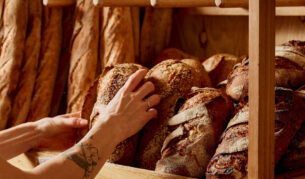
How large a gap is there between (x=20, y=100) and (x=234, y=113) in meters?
0.96

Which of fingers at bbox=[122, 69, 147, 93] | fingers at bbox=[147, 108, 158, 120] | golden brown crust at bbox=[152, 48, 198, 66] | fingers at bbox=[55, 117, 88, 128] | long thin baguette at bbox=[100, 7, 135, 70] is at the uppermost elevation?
long thin baguette at bbox=[100, 7, 135, 70]

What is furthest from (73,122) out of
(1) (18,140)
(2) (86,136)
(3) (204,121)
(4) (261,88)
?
(4) (261,88)

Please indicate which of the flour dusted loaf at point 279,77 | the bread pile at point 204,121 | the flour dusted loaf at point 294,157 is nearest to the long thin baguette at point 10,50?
the bread pile at point 204,121

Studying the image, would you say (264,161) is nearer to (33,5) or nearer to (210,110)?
(210,110)

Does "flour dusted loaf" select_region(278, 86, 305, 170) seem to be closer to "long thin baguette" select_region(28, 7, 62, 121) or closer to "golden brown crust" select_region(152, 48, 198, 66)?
"golden brown crust" select_region(152, 48, 198, 66)

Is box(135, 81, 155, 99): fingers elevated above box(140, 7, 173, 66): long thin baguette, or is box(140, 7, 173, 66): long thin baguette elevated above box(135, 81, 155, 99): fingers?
box(140, 7, 173, 66): long thin baguette

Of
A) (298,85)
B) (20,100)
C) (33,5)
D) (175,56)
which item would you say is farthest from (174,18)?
(298,85)

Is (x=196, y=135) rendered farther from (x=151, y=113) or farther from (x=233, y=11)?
(x=233, y=11)

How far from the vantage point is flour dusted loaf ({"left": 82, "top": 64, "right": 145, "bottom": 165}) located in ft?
4.66

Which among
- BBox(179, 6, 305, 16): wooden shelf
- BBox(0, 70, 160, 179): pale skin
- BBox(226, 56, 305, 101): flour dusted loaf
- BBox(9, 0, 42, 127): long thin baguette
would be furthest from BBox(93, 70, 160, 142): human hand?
BBox(179, 6, 305, 16): wooden shelf

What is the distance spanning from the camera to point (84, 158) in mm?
1238

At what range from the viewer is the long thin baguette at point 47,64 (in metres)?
1.91

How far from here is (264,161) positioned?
3.38 feet

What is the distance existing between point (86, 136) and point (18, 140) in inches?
15.2
